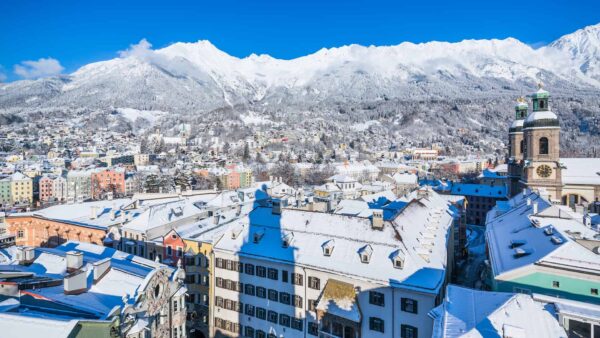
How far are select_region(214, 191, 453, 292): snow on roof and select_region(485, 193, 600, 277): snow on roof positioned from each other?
4276 millimetres

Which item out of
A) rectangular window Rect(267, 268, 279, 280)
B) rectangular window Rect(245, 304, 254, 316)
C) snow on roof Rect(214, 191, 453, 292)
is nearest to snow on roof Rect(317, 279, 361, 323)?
snow on roof Rect(214, 191, 453, 292)

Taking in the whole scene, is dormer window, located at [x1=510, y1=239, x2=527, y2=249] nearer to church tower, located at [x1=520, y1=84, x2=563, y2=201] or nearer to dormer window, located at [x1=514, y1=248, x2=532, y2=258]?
dormer window, located at [x1=514, y1=248, x2=532, y2=258]

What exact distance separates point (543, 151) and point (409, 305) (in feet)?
142

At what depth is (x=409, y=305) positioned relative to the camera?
2469 cm

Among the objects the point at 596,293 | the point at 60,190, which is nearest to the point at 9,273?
the point at 596,293

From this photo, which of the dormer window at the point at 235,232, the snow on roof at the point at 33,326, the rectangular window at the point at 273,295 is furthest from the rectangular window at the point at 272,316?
the snow on roof at the point at 33,326

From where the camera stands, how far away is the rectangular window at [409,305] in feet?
80.3

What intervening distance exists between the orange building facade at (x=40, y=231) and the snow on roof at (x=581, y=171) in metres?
72.4

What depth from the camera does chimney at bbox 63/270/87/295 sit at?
1967 centimetres

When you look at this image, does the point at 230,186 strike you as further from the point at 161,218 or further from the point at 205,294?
the point at 205,294

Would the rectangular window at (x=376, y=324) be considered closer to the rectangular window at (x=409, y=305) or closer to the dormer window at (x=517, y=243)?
the rectangular window at (x=409, y=305)

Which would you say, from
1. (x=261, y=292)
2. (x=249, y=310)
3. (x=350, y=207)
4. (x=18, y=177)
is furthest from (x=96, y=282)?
(x=18, y=177)

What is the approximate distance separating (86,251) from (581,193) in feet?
219

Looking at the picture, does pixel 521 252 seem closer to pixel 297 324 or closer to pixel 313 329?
pixel 313 329
